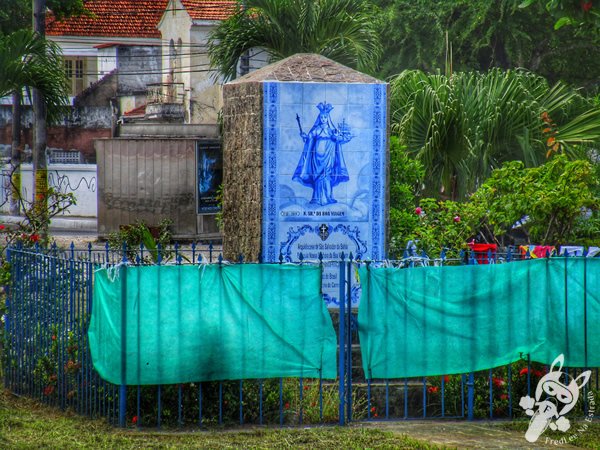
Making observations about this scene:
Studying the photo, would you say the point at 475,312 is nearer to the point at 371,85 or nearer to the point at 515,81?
the point at 371,85

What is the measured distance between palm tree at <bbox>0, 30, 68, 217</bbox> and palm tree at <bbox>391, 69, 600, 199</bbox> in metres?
5.18

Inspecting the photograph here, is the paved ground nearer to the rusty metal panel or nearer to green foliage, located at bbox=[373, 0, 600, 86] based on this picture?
the rusty metal panel

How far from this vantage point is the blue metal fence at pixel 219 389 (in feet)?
28.2

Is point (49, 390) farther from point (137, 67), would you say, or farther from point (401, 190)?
point (137, 67)

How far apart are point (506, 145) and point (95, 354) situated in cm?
872

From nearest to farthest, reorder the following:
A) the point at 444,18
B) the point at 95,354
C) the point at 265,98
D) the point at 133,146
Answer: the point at 95,354, the point at 265,98, the point at 133,146, the point at 444,18

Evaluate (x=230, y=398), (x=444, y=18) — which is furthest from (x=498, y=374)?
(x=444, y=18)

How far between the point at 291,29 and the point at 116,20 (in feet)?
106

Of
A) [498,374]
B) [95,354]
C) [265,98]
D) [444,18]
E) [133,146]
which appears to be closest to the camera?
[95,354]

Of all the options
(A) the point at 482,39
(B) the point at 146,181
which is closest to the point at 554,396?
(B) the point at 146,181

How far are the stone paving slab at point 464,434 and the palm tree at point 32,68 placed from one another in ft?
25.0

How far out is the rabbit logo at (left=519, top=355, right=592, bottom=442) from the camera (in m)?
8.89

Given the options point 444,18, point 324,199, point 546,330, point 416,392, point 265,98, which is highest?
point 444,18

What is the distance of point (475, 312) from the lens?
891cm
